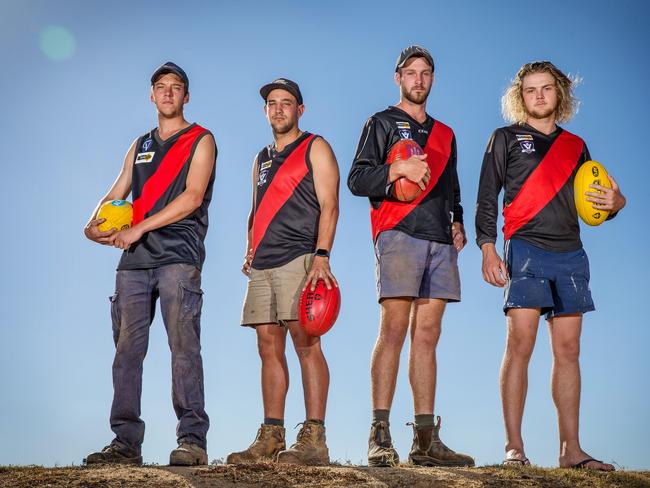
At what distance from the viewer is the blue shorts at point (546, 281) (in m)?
8.71

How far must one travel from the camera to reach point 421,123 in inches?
350

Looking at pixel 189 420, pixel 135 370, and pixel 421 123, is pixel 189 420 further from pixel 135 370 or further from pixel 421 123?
pixel 421 123

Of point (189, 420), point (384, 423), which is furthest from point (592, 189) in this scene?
point (189, 420)

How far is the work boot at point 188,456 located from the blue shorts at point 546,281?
3150mm

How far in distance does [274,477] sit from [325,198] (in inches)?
102

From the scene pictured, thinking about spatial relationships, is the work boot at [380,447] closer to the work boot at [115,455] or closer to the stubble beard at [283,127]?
the work boot at [115,455]

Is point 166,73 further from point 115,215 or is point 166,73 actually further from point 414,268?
point 414,268

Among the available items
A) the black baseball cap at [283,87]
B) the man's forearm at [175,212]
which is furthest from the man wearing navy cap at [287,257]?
the man's forearm at [175,212]

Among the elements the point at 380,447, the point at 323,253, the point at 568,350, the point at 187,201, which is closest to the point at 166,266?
the point at 187,201

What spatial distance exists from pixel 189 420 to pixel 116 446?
2.37 ft

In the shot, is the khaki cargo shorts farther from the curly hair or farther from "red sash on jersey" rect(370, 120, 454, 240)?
the curly hair

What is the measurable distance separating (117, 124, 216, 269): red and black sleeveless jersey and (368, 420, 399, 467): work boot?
2196 mm

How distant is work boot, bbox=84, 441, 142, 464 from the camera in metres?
8.07

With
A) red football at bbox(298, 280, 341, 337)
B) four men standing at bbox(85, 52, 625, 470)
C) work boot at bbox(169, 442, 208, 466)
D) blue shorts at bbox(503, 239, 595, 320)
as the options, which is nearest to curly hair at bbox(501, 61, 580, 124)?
four men standing at bbox(85, 52, 625, 470)
